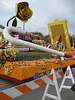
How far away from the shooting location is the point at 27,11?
10.2 m

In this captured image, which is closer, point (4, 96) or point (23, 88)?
point (4, 96)

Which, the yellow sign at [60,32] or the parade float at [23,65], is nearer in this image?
the parade float at [23,65]

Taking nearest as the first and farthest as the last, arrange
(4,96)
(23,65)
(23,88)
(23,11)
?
(4,96) → (23,88) → (23,65) → (23,11)

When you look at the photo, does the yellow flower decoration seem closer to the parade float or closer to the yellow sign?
the parade float

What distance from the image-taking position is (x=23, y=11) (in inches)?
391

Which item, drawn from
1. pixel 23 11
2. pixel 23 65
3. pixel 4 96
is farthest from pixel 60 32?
pixel 4 96

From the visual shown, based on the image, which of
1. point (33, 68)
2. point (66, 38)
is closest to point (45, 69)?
point (33, 68)

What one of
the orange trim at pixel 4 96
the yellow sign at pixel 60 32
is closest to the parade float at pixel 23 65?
the orange trim at pixel 4 96

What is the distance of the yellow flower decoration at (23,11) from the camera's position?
9844 millimetres

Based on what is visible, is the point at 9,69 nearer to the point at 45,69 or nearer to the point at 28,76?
the point at 28,76

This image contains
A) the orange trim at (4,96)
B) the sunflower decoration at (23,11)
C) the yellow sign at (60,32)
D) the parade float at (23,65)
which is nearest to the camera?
the orange trim at (4,96)

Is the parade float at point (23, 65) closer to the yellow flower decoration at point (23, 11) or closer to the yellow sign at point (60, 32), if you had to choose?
the yellow flower decoration at point (23, 11)

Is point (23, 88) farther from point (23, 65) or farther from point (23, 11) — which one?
point (23, 11)

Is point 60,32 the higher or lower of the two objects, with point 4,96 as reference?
higher
